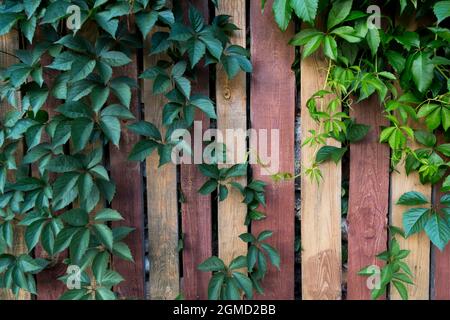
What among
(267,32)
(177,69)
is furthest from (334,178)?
(177,69)

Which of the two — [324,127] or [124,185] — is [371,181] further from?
[124,185]

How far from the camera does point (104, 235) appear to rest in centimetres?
157

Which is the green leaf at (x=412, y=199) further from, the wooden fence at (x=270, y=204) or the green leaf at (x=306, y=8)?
the green leaf at (x=306, y=8)

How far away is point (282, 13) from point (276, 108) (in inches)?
13.2

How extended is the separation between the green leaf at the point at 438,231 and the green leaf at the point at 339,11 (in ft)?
2.46

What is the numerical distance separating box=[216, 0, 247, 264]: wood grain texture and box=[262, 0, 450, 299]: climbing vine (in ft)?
0.46

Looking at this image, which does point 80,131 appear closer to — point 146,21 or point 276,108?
point 146,21

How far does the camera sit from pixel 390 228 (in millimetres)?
1722

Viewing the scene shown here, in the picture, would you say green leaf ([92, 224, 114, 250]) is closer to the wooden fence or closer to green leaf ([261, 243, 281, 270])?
the wooden fence

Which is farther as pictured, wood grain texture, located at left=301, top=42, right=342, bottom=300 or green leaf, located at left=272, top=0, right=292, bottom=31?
wood grain texture, located at left=301, top=42, right=342, bottom=300

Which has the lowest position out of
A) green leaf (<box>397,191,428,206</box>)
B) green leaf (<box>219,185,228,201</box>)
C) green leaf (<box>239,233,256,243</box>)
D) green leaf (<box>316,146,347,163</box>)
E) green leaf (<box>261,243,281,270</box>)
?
green leaf (<box>261,243,281,270</box>)

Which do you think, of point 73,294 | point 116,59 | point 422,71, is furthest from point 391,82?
point 73,294

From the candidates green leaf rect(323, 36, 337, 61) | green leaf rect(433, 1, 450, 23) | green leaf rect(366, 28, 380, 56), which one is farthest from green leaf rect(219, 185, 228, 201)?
green leaf rect(433, 1, 450, 23)

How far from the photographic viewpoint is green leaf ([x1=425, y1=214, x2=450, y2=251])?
5.26 ft
